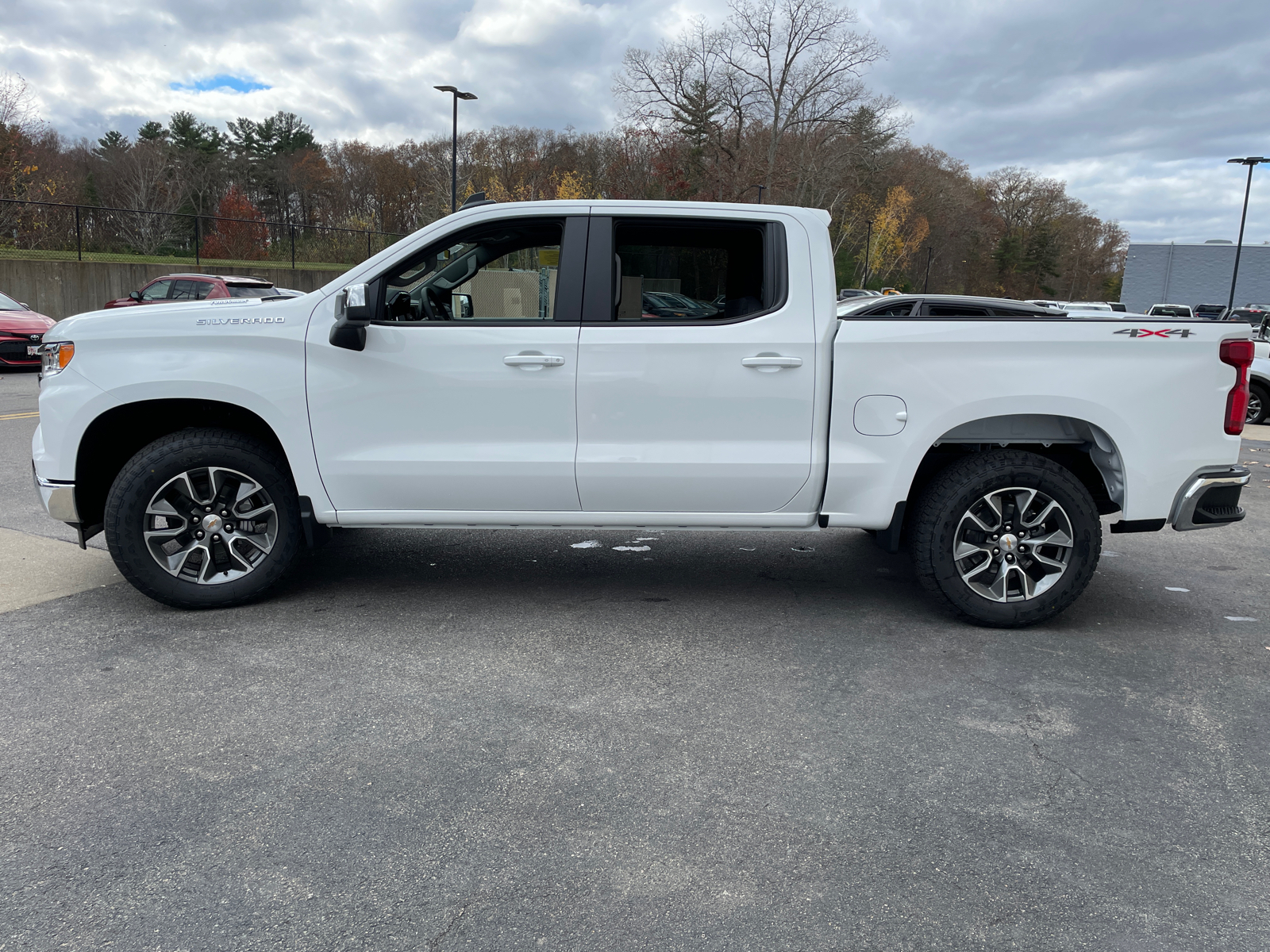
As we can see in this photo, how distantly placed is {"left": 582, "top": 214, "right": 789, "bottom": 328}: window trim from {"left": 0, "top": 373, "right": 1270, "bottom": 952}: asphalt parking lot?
1.49 m

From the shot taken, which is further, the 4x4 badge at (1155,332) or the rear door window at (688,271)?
the rear door window at (688,271)

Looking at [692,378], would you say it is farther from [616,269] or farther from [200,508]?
[200,508]

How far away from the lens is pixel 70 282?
2672 centimetres

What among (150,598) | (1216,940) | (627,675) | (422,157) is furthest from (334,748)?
(422,157)

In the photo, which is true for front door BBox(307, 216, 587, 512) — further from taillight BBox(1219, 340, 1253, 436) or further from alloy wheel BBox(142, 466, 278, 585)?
taillight BBox(1219, 340, 1253, 436)

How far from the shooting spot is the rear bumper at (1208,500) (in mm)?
4484

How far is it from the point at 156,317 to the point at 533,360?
1827 mm

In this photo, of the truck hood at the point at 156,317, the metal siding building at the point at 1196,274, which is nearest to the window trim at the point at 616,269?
the truck hood at the point at 156,317

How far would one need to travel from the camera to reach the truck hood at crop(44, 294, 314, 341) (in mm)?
4414

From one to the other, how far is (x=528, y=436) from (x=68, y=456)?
221cm

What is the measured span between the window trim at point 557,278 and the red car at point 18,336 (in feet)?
47.7

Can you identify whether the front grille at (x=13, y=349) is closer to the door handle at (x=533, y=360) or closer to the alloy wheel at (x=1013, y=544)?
the door handle at (x=533, y=360)

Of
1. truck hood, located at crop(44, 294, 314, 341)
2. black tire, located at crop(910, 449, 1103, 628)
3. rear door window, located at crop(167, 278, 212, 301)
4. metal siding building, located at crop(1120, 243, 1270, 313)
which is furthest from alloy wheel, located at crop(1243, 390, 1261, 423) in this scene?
metal siding building, located at crop(1120, 243, 1270, 313)

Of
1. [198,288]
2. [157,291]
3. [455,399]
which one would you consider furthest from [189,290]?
[455,399]
